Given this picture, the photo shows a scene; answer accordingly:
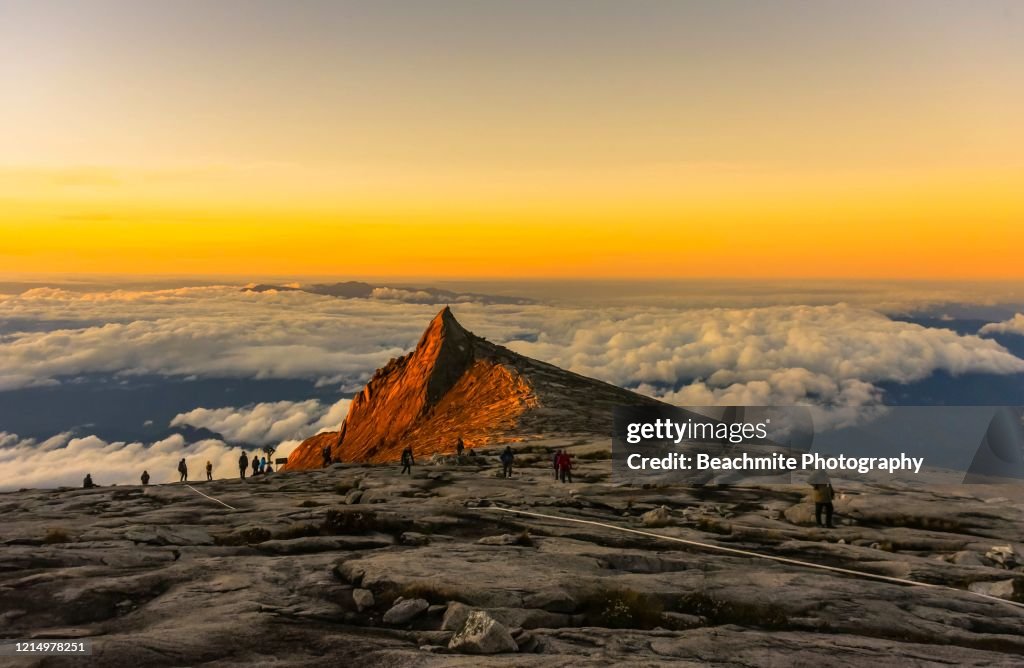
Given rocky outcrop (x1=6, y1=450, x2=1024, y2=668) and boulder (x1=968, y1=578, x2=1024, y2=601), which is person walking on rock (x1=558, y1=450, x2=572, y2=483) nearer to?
rocky outcrop (x1=6, y1=450, x2=1024, y2=668)

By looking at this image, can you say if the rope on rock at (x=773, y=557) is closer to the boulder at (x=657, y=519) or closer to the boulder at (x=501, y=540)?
the boulder at (x=657, y=519)

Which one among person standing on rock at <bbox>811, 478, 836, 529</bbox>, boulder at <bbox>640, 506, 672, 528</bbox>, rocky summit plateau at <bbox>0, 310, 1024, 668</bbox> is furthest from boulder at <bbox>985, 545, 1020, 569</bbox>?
boulder at <bbox>640, 506, 672, 528</bbox>

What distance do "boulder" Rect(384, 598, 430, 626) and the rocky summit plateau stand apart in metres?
0.03

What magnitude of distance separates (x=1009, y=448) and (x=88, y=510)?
50646 millimetres

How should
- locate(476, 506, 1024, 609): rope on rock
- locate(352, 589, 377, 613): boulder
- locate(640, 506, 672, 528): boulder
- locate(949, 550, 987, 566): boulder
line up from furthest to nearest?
1. locate(640, 506, 672, 528): boulder
2. locate(949, 550, 987, 566): boulder
3. locate(476, 506, 1024, 609): rope on rock
4. locate(352, 589, 377, 613): boulder

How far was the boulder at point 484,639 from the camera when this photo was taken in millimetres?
13461

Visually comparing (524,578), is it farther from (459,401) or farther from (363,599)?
(459,401)

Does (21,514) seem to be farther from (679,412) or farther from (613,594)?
(679,412)

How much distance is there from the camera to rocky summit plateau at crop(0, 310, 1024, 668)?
1377 centimetres

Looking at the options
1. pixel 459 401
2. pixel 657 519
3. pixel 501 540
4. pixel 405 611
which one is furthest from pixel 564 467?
pixel 459 401

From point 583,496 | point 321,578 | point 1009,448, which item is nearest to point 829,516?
point 583,496

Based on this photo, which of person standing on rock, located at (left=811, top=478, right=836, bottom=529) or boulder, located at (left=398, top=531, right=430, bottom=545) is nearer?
boulder, located at (left=398, top=531, right=430, bottom=545)

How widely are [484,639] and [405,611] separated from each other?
2843 mm

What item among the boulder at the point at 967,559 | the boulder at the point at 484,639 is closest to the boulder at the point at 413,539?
the boulder at the point at 484,639
